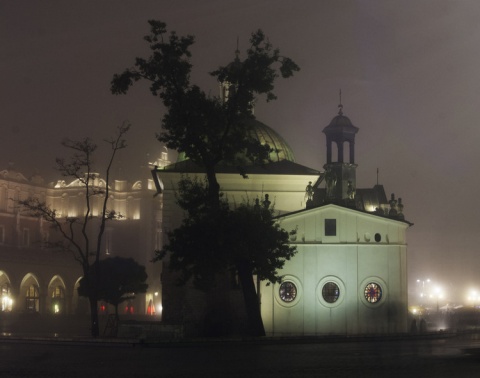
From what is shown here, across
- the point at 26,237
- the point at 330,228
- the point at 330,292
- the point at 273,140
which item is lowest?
the point at 330,292

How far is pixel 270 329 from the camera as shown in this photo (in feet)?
161

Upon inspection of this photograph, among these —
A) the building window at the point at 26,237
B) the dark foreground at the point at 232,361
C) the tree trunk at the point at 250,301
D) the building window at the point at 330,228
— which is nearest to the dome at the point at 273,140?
the building window at the point at 330,228

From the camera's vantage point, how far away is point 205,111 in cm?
4094

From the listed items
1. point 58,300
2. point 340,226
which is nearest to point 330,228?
point 340,226

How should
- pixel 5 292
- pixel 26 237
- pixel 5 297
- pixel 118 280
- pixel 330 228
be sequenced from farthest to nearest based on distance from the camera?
pixel 26 237 < pixel 5 292 < pixel 5 297 < pixel 118 280 < pixel 330 228

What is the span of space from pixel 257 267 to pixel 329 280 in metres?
9.02

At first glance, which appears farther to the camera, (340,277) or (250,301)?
(340,277)

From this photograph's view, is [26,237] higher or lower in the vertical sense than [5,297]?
higher

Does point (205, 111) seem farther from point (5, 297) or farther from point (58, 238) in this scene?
point (58, 238)

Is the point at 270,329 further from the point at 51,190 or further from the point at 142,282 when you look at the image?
the point at 51,190

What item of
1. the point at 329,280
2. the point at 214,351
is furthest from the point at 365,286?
the point at 214,351

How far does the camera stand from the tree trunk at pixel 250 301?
4131 centimetres

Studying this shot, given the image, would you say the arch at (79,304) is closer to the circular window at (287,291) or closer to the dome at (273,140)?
the dome at (273,140)

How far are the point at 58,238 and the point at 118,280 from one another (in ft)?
167
